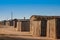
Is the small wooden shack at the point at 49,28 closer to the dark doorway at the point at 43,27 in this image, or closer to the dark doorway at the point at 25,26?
the dark doorway at the point at 43,27

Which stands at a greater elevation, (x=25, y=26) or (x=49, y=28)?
(x=49, y=28)

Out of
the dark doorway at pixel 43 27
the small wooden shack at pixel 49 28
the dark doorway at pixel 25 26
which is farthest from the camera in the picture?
the dark doorway at pixel 25 26

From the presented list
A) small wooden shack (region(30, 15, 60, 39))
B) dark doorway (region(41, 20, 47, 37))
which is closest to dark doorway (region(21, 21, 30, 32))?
small wooden shack (region(30, 15, 60, 39))

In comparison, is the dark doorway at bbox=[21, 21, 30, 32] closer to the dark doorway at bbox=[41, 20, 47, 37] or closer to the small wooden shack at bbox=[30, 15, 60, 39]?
the small wooden shack at bbox=[30, 15, 60, 39]

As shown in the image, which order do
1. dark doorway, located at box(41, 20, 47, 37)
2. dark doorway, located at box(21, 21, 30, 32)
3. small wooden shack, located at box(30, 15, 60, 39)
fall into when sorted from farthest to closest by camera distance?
dark doorway, located at box(21, 21, 30, 32), dark doorway, located at box(41, 20, 47, 37), small wooden shack, located at box(30, 15, 60, 39)

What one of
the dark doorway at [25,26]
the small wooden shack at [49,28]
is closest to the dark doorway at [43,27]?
the small wooden shack at [49,28]

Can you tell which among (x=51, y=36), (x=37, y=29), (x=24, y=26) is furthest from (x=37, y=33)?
(x=24, y=26)

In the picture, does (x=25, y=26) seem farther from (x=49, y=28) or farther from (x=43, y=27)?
(x=49, y=28)

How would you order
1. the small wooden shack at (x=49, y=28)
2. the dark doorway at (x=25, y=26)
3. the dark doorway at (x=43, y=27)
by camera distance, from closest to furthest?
the small wooden shack at (x=49, y=28), the dark doorway at (x=43, y=27), the dark doorway at (x=25, y=26)

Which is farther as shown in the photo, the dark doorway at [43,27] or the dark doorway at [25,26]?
the dark doorway at [25,26]

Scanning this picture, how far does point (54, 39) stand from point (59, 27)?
5.60 ft

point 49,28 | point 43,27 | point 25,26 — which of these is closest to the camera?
point 49,28

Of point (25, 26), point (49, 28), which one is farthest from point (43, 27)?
Result: point (25, 26)

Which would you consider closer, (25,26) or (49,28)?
(49,28)
